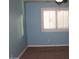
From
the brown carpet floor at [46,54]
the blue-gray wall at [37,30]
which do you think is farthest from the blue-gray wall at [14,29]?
the blue-gray wall at [37,30]

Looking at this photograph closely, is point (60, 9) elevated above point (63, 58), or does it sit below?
above

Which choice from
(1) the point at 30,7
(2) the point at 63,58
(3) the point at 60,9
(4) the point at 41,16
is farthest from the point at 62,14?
(2) the point at 63,58

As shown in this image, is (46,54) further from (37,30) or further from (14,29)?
(37,30)

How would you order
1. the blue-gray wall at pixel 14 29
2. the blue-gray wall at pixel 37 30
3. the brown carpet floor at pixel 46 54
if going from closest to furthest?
the blue-gray wall at pixel 14 29 → the brown carpet floor at pixel 46 54 → the blue-gray wall at pixel 37 30

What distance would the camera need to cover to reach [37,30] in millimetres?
9508

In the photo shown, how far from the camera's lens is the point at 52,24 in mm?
Answer: 9672

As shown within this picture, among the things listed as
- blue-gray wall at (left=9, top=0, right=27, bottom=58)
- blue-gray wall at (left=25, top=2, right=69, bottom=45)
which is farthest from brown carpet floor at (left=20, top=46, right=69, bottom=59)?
blue-gray wall at (left=25, top=2, right=69, bottom=45)

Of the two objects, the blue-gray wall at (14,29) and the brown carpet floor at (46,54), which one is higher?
the blue-gray wall at (14,29)

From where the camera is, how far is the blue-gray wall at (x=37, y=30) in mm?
9469

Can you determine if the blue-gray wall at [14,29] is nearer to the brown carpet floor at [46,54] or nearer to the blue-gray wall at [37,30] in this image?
the brown carpet floor at [46,54]
